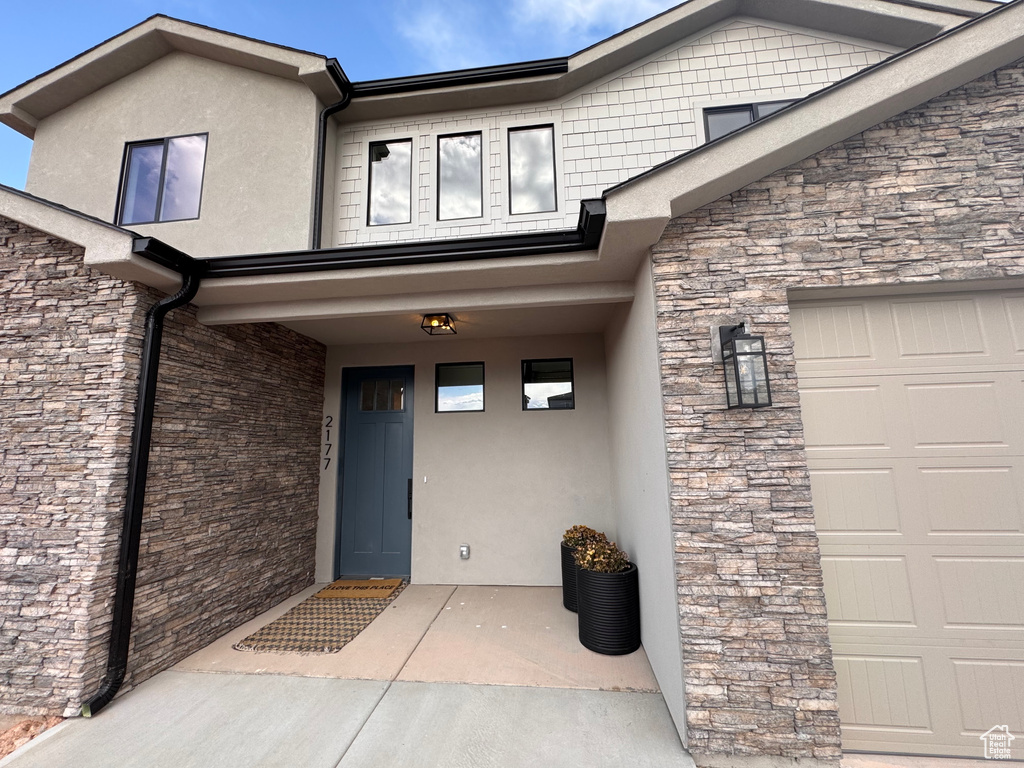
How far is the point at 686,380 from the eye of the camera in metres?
2.41

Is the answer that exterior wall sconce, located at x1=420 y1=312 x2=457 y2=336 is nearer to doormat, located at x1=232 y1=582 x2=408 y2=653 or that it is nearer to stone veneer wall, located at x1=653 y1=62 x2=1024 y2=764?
stone veneer wall, located at x1=653 y1=62 x2=1024 y2=764

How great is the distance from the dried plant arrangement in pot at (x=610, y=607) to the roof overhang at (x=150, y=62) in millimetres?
5590

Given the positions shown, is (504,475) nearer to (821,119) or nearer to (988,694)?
(988,694)

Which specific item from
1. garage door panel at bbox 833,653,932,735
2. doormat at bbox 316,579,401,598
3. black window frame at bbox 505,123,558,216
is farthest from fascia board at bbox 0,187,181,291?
garage door panel at bbox 833,653,932,735

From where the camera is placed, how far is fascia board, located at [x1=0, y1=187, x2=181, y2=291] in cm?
276

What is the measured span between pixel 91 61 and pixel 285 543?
19.1 feet

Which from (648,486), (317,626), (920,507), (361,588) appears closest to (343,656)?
(317,626)

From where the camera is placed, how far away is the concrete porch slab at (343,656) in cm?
306

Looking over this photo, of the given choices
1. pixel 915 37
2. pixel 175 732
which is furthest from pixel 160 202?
pixel 915 37

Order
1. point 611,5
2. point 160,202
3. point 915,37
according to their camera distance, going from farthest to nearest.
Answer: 1. point 611,5
2. point 160,202
3. point 915,37

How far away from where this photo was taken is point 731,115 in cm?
450

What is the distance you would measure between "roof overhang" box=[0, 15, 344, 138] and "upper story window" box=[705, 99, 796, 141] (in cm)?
A: 405

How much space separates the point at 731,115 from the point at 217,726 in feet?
22.1

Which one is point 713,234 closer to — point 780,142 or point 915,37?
point 780,142
